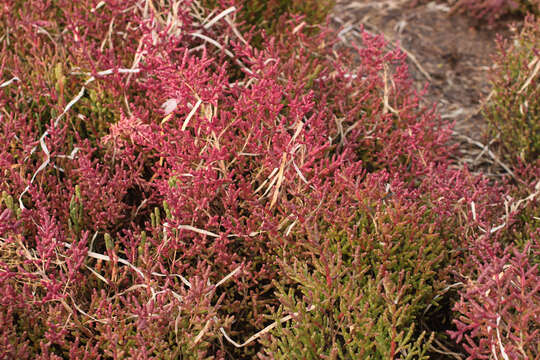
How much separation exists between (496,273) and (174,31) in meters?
1.93

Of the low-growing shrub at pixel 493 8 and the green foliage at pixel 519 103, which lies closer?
the green foliage at pixel 519 103

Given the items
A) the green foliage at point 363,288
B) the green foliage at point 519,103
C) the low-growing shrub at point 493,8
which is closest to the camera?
the green foliage at point 363,288

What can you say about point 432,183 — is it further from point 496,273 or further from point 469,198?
point 496,273

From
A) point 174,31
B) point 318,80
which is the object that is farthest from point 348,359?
point 174,31

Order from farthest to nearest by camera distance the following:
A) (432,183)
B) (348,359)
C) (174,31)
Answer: (174,31)
(432,183)
(348,359)

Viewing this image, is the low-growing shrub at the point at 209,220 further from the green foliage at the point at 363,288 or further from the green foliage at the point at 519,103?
the green foliage at the point at 519,103

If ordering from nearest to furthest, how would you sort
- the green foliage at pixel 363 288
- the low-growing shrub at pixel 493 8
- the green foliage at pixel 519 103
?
the green foliage at pixel 363 288 → the green foliage at pixel 519 103 → the low-growing shrub at pixel 493 8

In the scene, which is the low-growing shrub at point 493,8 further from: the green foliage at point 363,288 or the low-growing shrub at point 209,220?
the green foliage at point 363,288

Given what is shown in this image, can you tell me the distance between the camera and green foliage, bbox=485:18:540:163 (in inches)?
122

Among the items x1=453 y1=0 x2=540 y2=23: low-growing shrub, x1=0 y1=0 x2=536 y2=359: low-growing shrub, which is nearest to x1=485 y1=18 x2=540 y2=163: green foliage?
x1=0 y1=0 x2=536 y2=359: low-growing shrub

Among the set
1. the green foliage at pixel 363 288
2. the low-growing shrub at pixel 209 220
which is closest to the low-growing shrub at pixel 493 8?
the low-growing shrub at pixel 209 220

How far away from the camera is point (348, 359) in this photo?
1.88 m

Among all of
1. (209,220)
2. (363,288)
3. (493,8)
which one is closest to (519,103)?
(493,8)

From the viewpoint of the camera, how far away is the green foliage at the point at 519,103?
3.10 metres
